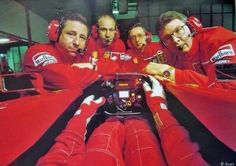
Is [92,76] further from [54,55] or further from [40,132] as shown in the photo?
[40,132]

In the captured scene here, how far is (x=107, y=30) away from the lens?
1.45 meters

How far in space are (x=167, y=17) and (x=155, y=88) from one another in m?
0.29

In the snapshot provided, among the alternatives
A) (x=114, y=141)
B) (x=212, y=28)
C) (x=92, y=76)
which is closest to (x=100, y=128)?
(x=114, y=141)

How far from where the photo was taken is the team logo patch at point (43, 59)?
1.44 metres

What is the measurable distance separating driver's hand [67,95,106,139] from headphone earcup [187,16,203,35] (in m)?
0.45

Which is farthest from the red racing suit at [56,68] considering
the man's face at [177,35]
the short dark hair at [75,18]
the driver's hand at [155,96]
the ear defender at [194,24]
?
the ear defender at [194,24]

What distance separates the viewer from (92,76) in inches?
56.9

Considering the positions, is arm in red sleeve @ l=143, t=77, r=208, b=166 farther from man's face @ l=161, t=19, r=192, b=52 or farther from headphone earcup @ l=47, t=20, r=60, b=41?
headphone earcup @ l=47, t=20, r=60, b=41

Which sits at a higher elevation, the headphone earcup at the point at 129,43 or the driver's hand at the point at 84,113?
the headphone earcup at the point at 129,43

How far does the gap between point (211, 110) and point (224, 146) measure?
151 mm

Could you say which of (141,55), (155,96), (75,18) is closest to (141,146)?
(155,96)

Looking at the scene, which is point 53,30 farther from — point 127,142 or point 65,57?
point 127,142

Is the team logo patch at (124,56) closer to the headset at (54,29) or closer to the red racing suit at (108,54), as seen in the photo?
the red racing suit at (108,54)

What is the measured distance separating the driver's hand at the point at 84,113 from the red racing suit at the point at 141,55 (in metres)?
0.18
